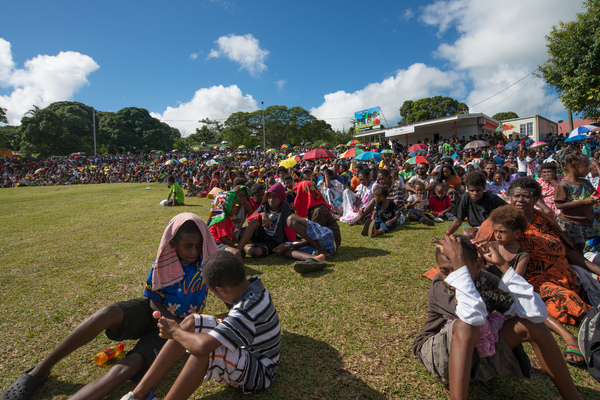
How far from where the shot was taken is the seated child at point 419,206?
7.48 m

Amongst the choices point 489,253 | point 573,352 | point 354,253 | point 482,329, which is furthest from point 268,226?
point 573,352

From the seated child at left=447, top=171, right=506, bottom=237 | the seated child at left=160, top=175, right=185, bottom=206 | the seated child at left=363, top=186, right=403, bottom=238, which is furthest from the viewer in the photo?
the seated child at left=160, top=175, right=185, bottom=206

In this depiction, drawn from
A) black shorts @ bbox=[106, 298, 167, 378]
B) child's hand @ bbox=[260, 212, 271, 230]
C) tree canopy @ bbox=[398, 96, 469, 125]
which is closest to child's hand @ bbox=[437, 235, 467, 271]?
black shorts @ bbox=[106, 298, 167, 378]

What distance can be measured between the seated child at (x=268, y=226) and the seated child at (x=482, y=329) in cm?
333

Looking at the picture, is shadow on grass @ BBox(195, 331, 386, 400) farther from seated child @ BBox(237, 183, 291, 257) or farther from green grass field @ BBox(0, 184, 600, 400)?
seated child @ BBox(237, 183, 291, 257)

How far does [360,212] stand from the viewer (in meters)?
7.61

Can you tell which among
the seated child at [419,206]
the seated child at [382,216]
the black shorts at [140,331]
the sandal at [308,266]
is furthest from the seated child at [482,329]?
the seated child at [419,206]

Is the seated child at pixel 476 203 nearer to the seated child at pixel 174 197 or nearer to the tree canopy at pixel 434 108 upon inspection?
the seated child at pixel 174 197

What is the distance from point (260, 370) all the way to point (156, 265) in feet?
3.92

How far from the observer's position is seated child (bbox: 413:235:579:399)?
1.89 m

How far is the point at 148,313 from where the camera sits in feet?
8.29

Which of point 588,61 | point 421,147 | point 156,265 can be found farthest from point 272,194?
A: point 588,61

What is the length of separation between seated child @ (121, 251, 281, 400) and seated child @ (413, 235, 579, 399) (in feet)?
3.98

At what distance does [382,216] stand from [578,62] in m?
16.6
